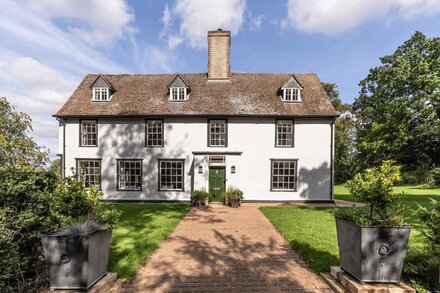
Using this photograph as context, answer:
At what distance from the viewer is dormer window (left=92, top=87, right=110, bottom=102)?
59.7 feet

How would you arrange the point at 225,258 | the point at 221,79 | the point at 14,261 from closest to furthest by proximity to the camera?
the point at 14,261, the point at 225,258, the point at 221,79

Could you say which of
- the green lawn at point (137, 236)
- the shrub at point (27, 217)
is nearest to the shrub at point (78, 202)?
the shrub at point (27, 217)

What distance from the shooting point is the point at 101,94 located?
1827cm

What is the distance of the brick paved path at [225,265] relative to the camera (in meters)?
4.96

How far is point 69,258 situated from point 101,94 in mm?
16858

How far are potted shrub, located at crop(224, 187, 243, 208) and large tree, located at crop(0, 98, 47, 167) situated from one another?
1294 cm

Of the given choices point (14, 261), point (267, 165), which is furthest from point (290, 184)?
point (14, 261)

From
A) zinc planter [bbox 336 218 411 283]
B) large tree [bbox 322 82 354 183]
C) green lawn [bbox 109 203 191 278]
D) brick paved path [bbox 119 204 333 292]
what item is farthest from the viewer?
large tree [bbox 322 82 354 183]

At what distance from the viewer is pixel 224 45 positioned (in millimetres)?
19516

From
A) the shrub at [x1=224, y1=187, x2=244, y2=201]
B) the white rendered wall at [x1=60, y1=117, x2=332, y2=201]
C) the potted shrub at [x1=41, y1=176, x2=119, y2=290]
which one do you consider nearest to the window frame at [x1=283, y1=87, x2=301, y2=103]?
the white rendered wall at [x1=60, y1=117, x2=332, y2=201]

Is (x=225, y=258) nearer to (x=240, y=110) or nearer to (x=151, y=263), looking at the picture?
(x=151, y=263)

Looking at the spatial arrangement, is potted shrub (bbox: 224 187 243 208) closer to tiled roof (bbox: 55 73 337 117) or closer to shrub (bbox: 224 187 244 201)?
shrub (bbox: 224 187 244 201)

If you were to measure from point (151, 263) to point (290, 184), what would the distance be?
13008 millimetres

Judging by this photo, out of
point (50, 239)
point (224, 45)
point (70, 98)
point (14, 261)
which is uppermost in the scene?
point (224, 45)
